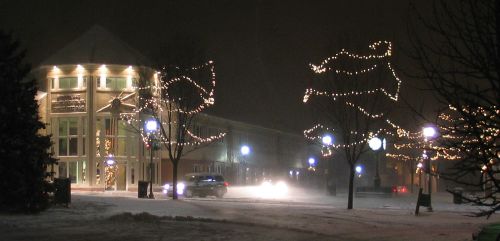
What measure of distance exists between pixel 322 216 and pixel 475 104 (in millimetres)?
18272

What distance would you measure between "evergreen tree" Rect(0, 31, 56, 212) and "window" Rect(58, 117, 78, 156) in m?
32.7

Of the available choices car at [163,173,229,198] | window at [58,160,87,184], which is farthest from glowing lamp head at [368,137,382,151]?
window at [58,160,87,184]

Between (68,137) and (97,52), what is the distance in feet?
24.3

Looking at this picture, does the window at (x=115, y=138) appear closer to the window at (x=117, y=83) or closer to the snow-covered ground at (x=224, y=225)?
the window at (x=117, y=83)

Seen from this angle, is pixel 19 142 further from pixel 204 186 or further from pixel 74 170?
pixel 74 170

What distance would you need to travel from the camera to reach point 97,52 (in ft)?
184

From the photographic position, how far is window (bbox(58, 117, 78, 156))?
5584 centimetres

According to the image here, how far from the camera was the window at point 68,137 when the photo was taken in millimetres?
55844

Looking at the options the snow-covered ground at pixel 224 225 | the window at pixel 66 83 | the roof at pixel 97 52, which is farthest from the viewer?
the window at pixel 66 83

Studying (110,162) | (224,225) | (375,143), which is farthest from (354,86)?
(110,162)

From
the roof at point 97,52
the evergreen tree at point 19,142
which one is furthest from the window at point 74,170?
the evergreen tree at point 19,142

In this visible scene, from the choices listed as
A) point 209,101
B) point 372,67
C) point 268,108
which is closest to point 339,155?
point 268,108

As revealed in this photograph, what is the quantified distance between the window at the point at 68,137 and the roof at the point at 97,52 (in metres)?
4.90

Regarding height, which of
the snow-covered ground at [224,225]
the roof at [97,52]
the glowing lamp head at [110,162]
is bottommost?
the snow-covered ground at [224,225]
